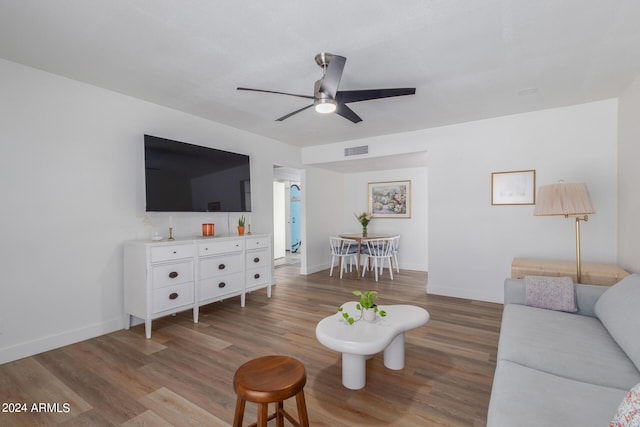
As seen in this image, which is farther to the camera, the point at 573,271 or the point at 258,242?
the point at 258,242

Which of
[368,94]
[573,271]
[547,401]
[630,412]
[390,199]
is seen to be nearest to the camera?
[630,412]

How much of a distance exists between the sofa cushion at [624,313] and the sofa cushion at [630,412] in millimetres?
880

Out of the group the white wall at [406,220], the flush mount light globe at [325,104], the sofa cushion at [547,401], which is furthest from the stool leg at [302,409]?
the white wall at [406,220]

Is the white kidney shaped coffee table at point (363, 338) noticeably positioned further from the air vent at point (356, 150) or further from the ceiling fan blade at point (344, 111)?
the air vent at point (356, 150)

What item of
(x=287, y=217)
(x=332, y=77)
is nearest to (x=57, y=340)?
(x=332, y=77)

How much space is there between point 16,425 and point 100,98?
2716mm

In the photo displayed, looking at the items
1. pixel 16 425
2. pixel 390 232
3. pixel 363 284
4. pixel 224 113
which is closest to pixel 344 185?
pixel 390 232

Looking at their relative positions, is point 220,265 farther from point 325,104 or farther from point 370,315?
point 325,104

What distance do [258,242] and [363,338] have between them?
2.45m

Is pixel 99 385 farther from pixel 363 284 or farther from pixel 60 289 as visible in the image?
pixel 363 284

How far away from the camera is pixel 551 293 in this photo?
2379mm

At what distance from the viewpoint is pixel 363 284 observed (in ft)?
16.6

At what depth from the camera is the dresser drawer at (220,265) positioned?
340cm

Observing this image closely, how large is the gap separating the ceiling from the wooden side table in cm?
181
